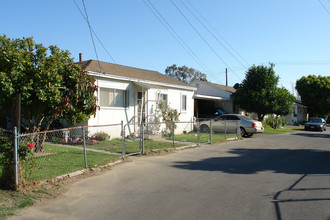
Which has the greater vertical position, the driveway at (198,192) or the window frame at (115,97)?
the window frame at (115,97)

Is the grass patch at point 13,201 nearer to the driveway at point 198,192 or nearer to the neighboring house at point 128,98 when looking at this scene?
the driveway at point 198,192

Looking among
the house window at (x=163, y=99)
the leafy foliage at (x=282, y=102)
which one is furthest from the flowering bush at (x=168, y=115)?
the leafy foliage at (x=282, y=102)

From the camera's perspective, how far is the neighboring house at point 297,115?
41.2 meters

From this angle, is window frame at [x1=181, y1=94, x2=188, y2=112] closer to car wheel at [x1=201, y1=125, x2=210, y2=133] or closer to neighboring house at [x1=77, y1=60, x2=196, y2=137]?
neighboring house at [x1=77, y1=60, x2=196, y2=137]

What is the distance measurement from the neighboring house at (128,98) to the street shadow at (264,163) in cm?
492

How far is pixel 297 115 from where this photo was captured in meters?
44.6

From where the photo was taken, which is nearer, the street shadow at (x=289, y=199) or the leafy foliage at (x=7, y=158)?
the street shadow at (x=289, y=199)

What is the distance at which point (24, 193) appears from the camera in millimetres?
5957

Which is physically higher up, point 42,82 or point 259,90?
point 259,90

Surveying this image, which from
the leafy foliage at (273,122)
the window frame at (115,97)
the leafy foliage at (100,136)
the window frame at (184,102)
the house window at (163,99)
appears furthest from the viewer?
the leafy foliage at (273,122)

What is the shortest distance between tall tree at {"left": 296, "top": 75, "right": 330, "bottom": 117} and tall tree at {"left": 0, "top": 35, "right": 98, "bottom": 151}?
128ft

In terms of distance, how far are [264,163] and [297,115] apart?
127 feet

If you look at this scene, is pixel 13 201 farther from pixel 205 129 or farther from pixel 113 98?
pixel 205 129

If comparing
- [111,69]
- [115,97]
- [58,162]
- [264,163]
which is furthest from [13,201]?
[111,69]
